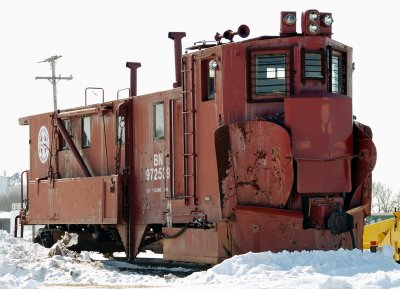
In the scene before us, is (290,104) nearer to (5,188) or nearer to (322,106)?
(322,106)

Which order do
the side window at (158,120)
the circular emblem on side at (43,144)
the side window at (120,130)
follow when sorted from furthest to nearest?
the circular emblem on side at (43,144)
the side window at (120,130)
the side window at (158,120)

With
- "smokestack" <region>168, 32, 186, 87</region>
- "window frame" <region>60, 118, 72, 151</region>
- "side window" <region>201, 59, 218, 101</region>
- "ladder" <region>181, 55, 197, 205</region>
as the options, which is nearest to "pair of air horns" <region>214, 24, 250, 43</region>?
"side window" <region>201, 59, 218, 101</region>

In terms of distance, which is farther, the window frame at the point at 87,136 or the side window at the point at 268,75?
the window frame at the point at 87,136

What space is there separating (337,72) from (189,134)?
3.19 metres

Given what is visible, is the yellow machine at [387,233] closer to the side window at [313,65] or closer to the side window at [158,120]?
the side window at [158,120]

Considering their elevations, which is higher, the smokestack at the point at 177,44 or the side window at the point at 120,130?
the smokestack at the point at 177,44

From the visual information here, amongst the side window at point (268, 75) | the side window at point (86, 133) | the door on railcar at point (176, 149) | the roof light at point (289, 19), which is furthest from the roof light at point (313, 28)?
the side window at point (86, 133)

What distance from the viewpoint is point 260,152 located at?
1598cm

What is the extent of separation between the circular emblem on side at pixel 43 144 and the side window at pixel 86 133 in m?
1.86

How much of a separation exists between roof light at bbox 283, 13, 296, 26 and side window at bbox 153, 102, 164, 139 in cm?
353

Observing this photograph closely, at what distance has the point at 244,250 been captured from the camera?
15.9 meters

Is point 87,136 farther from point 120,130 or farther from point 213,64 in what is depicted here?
point 213,64

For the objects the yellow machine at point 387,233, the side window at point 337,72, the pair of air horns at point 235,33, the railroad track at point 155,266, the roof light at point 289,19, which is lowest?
the railroad track at point 155,266

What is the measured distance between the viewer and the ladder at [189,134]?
17.1 metres
